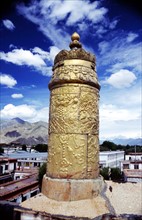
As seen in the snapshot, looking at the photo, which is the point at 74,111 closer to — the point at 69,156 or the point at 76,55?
the point at 69,156

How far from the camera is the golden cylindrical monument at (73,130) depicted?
2.61 meters

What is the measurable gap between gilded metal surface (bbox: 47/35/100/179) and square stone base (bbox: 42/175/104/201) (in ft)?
0.21

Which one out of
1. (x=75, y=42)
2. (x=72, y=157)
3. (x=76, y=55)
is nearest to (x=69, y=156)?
(x=72, y=157)

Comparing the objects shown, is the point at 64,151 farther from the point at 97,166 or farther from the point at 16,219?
the point at 16,219

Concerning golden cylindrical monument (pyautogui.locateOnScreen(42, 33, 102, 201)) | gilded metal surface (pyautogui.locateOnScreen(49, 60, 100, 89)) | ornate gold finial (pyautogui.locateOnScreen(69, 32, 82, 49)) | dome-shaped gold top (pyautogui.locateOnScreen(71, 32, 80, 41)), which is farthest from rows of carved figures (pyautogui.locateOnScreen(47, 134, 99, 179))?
dome-shaped gold top (pyautogui.locateOnScreen(71, 32, 80, 41))

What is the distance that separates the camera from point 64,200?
253 cm

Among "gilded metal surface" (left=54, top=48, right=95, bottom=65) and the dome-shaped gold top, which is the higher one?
the dome-shaped gold top

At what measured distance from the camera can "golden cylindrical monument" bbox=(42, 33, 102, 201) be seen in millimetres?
2605

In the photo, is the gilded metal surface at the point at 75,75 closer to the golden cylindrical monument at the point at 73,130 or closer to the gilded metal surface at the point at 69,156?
the golden cylindrical monument at the point at 73,130

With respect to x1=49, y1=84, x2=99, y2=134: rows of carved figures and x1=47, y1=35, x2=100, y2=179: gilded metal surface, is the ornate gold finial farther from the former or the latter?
x1=49, y1=84, x2=99, y2=134: rows of carved figures

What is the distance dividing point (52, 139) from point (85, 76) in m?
0.91

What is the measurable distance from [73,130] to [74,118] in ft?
0.49

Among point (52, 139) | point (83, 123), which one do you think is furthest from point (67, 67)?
point (52, 139)

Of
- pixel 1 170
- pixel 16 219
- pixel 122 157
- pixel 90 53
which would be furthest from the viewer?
pixel 122 157
